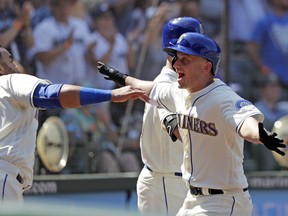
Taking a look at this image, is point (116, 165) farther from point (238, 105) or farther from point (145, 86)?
point (238, 105)

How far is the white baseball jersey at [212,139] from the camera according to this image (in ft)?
13.3

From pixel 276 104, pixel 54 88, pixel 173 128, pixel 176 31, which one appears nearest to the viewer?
pixel 54 88

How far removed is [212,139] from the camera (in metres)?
4.10

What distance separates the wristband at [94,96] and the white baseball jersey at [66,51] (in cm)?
420

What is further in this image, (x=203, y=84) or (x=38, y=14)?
(x=38, y=14)

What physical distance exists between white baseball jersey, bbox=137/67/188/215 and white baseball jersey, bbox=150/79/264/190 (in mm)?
1153

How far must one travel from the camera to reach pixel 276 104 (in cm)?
989

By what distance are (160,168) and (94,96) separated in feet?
4.42

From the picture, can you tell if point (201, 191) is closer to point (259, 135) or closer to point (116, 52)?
point (259, 135)

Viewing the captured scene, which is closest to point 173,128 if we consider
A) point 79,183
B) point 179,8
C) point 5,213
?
point 5,213

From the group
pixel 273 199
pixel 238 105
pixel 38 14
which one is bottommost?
pixel 273 199

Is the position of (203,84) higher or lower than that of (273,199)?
higher

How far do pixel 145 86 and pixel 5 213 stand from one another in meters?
2.54

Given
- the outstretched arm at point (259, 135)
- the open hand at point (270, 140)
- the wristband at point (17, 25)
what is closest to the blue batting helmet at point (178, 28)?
the outstretched arm at point (259, 135)
